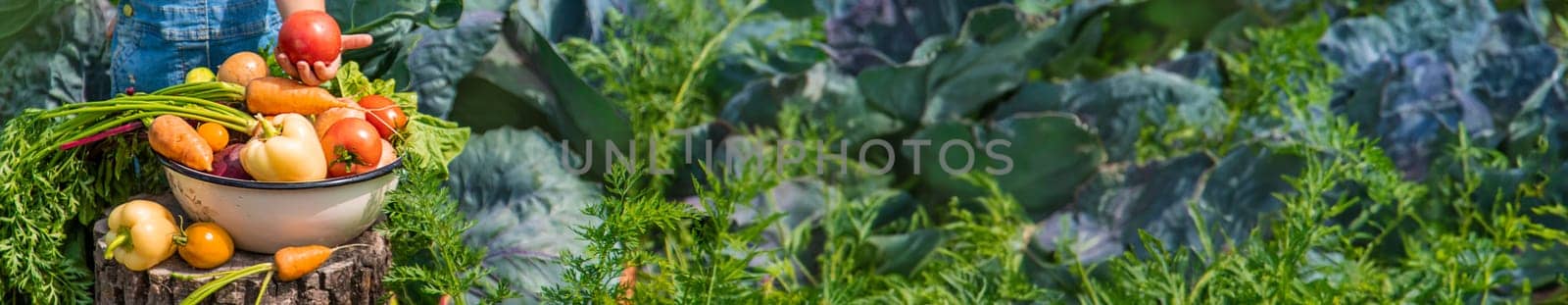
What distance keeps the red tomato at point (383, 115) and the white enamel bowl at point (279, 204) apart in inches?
2.7

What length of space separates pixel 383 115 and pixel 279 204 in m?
0.20

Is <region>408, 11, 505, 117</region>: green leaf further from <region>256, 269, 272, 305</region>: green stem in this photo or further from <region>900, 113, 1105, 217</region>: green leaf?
<region>900, 113, 1105, 217</region>: green leaf

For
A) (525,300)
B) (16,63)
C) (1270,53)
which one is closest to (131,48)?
(16,63)

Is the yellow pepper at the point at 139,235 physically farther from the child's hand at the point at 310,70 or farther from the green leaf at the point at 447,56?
the green leaf at the point at 447,56

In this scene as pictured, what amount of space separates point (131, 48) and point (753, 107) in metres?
1.27

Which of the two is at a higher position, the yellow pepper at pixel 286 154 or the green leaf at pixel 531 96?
the yellow pepper at pixel 286 154

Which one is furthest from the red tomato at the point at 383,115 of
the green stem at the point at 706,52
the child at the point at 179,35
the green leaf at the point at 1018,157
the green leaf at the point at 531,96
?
the green leaf at the point at 1018,157

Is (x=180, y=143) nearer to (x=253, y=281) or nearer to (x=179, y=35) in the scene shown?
(x=253, y=281)

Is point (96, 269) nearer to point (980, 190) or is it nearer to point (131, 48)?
point (131, 48)

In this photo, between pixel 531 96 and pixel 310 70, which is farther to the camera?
pixel 531 96

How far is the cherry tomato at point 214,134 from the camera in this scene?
1800 millimetres

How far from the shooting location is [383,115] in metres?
1.91

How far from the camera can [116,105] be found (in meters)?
1.84

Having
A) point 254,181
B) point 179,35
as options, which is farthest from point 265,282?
point 179,35
